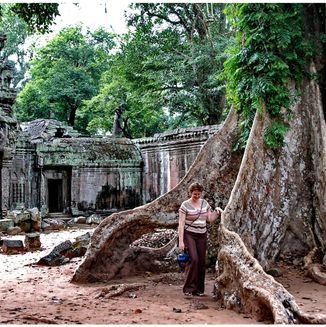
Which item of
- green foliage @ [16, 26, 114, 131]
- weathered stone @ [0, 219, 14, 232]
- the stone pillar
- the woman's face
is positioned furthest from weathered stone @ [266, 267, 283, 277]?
green foliage @ [16, 26, 114, 131]

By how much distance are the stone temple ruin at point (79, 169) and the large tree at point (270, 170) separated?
8906 mm

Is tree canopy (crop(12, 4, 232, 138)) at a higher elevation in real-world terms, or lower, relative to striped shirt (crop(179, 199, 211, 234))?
higher

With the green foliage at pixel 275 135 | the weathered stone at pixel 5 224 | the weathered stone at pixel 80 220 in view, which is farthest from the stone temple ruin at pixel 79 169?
the green foliage at pixel 275 135

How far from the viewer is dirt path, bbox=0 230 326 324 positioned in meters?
4.44

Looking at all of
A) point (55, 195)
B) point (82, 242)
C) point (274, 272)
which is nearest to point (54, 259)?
point (82, 242)

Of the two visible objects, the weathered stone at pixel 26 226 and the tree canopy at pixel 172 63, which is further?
the tree canopy at pixel 172 63

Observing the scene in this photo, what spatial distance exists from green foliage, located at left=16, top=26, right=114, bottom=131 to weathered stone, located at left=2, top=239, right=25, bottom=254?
15168 mm

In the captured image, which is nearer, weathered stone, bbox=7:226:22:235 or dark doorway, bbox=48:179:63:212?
weathered stone, bbox=7:226:22:235

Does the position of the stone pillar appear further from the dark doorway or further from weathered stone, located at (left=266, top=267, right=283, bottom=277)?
weathered stone, located at (left=266, top=267, right=283, bottom=277)

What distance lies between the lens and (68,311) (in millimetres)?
4855

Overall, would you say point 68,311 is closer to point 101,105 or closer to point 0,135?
point 0,135

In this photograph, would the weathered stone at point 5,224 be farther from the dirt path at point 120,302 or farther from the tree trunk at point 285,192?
the tree trunk at point 285,192

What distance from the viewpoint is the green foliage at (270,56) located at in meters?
6.61

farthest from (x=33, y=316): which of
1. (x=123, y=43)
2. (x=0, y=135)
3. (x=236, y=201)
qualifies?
(x=123, y=43)
